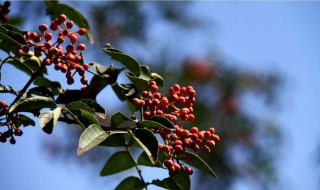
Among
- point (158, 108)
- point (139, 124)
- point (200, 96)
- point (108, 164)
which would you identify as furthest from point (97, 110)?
point (200, 96)

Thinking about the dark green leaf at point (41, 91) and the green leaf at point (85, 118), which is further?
the dark green leaf at point (41, 91)

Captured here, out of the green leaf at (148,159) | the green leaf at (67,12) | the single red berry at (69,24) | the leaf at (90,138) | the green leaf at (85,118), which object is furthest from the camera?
the green leaf at (67,12)

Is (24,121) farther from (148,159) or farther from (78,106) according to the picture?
(148,159)

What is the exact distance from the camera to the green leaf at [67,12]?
1874 mm

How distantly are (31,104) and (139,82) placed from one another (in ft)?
1.33

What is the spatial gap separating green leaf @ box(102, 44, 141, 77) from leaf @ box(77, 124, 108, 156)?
13.2 inches

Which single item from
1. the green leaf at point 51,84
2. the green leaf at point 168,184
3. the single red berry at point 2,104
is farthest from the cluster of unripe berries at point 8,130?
the green leaf at point 168,184

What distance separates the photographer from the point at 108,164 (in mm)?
1737

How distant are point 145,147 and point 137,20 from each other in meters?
7.43

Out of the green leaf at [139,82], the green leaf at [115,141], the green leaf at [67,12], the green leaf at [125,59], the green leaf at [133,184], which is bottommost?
the green leaf at [133,184]

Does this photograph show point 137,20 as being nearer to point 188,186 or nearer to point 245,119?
point 245,119

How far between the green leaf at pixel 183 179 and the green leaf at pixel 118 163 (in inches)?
7.5

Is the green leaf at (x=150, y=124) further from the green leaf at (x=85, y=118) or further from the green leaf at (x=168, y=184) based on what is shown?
the green leaf at (x=168, y=184)

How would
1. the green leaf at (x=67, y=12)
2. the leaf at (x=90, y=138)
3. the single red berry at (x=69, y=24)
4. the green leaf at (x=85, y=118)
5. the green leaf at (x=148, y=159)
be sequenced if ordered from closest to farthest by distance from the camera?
1. the leaf at (x=90, y=138)
2. the green leaf at (x=85, y=118)
3. the green leaf at (x=148, y=159)
4. the single red berry at (x=69, y=24)
5. the green leaf at (x=67, y=12)
